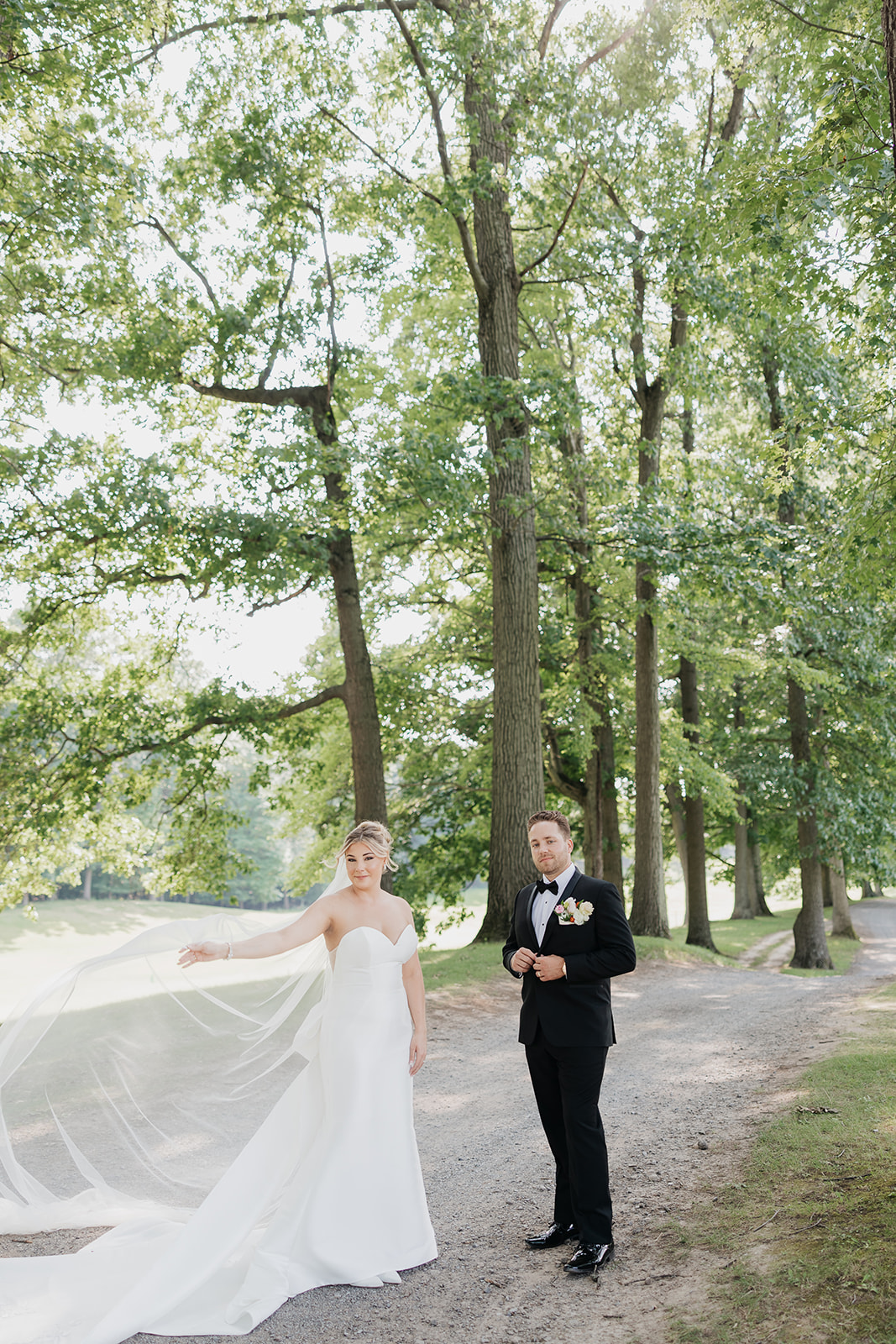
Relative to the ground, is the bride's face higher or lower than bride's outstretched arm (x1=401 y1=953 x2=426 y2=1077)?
higher

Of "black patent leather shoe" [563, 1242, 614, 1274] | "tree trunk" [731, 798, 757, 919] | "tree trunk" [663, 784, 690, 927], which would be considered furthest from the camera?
"tree trunk" [731, 798, 757, 919]

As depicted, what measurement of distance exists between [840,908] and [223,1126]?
95.3 ft

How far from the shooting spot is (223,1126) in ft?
16.7

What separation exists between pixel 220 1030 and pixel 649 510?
41.5 ft

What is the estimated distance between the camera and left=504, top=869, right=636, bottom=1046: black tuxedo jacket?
14.9 feet

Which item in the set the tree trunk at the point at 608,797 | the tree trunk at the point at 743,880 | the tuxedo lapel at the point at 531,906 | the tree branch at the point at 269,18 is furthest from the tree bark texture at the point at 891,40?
the tree trunk at the point at 743,880

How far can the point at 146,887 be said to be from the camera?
19.5 meters

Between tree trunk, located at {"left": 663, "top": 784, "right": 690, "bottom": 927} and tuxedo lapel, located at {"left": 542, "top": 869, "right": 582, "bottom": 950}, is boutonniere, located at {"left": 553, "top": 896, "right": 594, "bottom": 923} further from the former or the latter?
tree trunk, located at {"left": 663, "top": 784, "right": 690, "bottom": 927}

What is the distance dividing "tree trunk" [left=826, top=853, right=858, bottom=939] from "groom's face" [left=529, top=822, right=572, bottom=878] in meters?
27.0

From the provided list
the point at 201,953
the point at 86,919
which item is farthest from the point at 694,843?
the point at 86,919

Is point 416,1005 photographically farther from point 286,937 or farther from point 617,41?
point 617,41

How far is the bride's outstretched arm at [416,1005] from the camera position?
5.05 m

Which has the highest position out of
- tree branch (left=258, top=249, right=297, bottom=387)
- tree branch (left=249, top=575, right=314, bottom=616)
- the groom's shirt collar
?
tree branch (left=258, top=249, right=297, bottom=387)

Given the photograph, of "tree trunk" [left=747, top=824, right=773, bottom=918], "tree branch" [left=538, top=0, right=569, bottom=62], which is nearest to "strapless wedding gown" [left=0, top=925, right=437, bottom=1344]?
"tree branch" [left=538, top=0, right=569, bottom=62]
